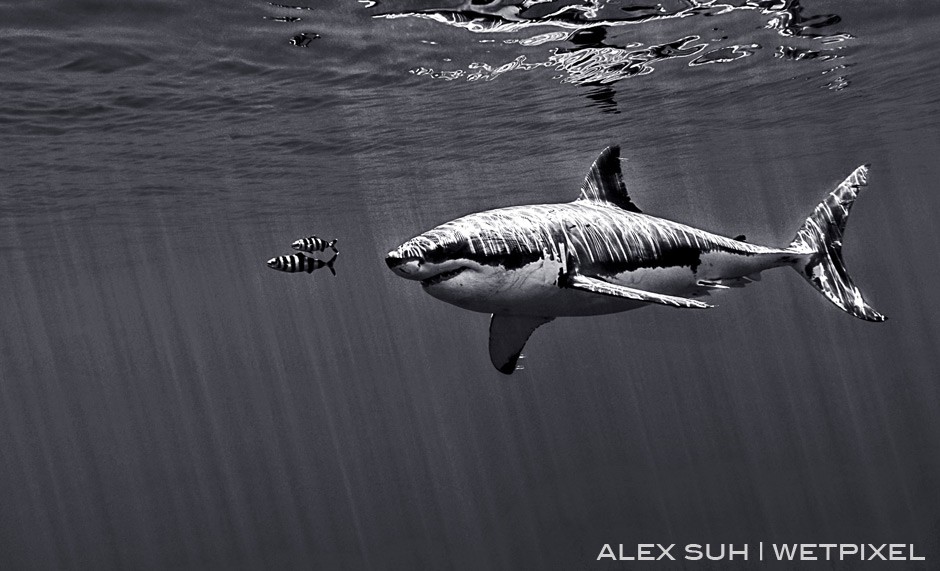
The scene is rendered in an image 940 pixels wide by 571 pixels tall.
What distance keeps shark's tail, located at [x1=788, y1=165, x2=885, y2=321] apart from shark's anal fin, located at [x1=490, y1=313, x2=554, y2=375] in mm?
2829

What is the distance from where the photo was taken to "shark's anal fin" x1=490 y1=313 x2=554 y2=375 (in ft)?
22.2

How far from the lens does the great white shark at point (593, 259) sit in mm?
4840

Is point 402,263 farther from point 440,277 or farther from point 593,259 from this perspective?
point 593,259

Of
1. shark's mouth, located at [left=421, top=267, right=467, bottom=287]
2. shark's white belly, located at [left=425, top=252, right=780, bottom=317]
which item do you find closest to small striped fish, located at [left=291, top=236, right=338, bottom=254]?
shark's white belly, located at [left=425, top=252, right=780, bottom=317]

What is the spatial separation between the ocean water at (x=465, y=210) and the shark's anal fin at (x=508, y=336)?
5.75m

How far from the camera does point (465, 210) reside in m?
43.9

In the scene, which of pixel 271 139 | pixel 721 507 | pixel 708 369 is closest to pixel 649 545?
pixel 721 507

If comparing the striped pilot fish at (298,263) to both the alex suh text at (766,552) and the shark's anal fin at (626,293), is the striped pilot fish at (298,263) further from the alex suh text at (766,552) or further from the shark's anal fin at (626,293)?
the alex suh text at (766,552)

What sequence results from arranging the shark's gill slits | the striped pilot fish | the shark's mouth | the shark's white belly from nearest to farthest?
1. the shark's mouth
2. the shark's white belly
3. the striped pilot fish
4. the shark's gill slits

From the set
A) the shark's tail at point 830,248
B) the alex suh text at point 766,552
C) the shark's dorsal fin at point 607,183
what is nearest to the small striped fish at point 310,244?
the shark's dorsal fin at point 607,183

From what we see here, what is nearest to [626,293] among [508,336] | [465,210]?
[508,336]

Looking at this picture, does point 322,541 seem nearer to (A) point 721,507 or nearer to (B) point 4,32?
(A) point 721,507

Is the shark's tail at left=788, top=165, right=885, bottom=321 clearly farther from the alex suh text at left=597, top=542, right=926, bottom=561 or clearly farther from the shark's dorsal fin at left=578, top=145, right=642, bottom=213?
the alex suh text at left=597, top=542, right=926, bottom=561

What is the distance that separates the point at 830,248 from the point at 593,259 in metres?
3.28
